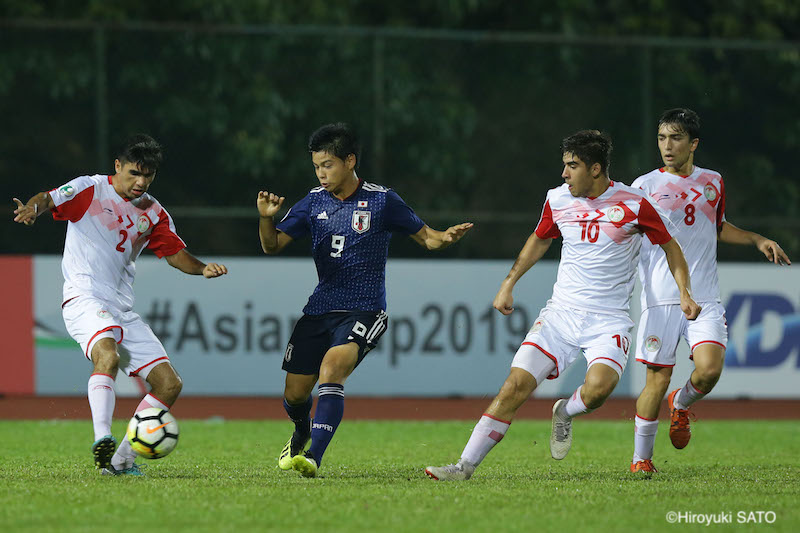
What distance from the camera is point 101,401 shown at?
7309 millimetres

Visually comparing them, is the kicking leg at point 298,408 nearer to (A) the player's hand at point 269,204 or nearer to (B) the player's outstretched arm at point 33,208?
(A) the player's hand at point 269,204

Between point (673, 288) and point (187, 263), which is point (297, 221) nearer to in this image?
point (187, 263)

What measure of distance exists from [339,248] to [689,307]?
2.16m

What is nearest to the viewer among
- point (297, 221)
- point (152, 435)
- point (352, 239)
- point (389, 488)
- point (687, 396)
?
point (389, 488)

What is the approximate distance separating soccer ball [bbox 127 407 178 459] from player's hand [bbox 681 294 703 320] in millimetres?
3062

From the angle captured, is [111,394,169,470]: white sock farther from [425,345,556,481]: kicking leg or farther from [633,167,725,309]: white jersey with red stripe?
[633,167,725,309]: white jersey with red stripe

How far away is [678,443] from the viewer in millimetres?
8578

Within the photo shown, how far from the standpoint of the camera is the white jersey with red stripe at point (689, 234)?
26.9 feet

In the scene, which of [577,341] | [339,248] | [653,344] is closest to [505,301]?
[577,341]

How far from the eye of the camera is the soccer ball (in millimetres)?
7105

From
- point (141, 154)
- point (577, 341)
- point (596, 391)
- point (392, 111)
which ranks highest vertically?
point (141, 154)

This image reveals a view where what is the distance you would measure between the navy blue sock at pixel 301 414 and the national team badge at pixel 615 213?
2245 millimetres

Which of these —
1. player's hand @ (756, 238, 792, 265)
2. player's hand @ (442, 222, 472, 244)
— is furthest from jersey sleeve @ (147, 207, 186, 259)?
player's hand @ (756, 238, 792, 265)

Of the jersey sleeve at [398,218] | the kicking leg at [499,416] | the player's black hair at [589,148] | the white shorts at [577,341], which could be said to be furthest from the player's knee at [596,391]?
the jersey sleeve at [398,218]
